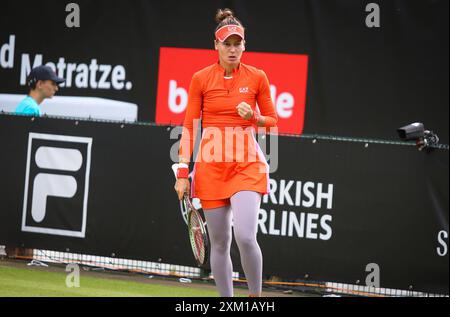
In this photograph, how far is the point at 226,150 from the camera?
21.0 feet

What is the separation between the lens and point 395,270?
316 inches

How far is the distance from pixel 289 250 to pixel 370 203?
0.83 m

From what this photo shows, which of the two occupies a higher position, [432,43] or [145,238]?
[432,43]

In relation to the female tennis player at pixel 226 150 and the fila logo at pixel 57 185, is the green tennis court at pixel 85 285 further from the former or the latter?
the female tennis player at pixel 226 150

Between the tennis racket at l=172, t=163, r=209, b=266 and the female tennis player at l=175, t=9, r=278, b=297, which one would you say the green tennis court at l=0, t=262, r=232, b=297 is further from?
the female tennis player at l=175, t=9, r=278, b=297

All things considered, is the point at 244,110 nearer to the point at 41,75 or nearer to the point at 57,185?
the point at 57,185

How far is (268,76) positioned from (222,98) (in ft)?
13.1

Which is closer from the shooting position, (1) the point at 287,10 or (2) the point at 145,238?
(2) the point at 145,238

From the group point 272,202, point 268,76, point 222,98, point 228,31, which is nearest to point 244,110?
point 222,98

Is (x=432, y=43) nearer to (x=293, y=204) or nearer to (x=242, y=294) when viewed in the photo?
(x=293, y=204)

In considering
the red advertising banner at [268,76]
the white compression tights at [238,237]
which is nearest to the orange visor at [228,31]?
the white compression tights at [238,237]

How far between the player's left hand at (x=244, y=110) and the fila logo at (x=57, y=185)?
2965mm

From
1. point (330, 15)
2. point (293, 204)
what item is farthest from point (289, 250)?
point (330, 15)
